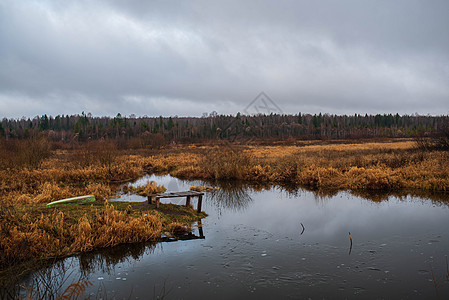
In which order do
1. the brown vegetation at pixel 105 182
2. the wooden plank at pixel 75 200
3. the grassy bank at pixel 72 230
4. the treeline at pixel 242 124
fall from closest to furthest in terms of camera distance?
1. the grassy bank at pixel 72 230
2. the brown vegetation at pixel 105 182
3. the wooden plank at pixel 75 200
4. the treeline at pixel 242 124

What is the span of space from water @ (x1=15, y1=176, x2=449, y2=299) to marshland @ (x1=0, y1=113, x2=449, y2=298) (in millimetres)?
42

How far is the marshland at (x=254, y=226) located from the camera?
6.50 m

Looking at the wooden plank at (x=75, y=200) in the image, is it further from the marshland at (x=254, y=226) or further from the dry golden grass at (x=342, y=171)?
the dry golden grass at (x=342, y=171)

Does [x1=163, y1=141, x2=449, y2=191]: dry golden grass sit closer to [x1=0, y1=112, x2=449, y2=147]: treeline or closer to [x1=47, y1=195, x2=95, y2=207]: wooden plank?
[x1=47, y1=195, x2=95, y2=207]: wooden plank

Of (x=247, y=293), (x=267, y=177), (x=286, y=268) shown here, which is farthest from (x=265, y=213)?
(x=267, y=177)

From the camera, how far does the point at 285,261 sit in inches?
289

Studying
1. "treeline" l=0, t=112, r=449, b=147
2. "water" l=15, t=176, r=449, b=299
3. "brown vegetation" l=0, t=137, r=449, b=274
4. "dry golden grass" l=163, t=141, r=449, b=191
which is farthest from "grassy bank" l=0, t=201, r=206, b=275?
"treeline" l=0, t=112, r=449, b=147

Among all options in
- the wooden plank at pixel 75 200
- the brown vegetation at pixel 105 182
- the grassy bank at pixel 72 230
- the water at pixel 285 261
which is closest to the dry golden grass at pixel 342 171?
the brown vegetation at pixel 105 182

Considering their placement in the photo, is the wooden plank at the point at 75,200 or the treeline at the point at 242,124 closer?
the wooden plank at the point at 75,200

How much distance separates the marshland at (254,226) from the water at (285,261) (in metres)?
0.04

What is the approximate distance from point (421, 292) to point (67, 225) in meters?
8.18

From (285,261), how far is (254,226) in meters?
3.08

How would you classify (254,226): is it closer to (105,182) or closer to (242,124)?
(105,182)

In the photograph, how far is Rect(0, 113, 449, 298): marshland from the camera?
650 cm
